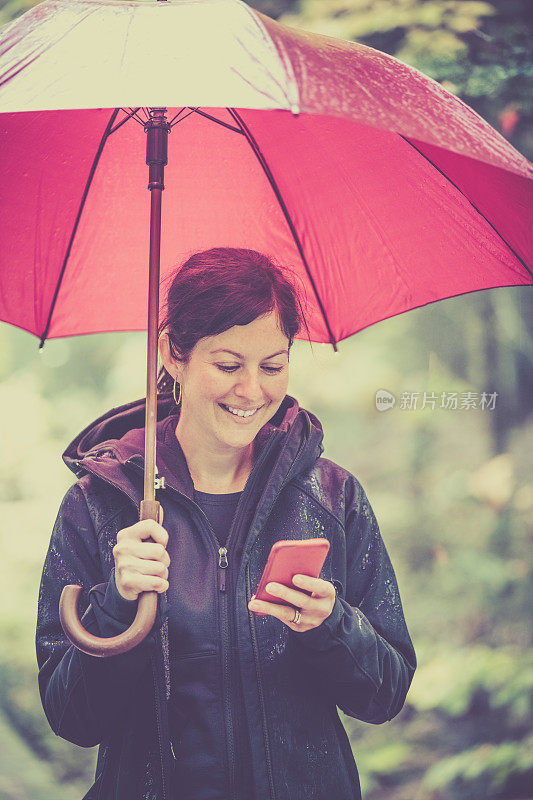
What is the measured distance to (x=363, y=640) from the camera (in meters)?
1.73

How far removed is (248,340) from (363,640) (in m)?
0.68

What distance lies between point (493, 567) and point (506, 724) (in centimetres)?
77

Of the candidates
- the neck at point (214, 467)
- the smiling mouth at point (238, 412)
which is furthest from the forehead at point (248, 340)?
the neck at point (214, 467)

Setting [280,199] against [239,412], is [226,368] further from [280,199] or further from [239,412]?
[280,199]

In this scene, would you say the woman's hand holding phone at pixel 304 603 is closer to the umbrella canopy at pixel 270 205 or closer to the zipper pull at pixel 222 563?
the zipper pull at pixel 222 563

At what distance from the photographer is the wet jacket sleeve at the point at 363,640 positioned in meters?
1.69

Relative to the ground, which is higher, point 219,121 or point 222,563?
point 219,121

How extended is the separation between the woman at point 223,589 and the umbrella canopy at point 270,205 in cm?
25

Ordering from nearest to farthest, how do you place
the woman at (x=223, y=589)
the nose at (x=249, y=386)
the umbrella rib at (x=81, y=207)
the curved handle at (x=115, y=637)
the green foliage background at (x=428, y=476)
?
the curved handle at (x=115, y=637) → the woman at (x=223, y=589) → the nose at (x=249, y=386) → the umbrella rib at (x=81, y=207) → the green foliage background at (x=428, y=476)

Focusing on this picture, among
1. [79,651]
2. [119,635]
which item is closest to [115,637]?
[119,635]

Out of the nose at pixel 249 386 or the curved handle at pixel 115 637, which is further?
the nose at pixel 249 386

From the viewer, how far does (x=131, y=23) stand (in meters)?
1.42

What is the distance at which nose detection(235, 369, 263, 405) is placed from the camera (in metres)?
1.80

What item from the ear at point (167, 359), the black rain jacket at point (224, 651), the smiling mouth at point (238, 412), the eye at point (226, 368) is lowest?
the black rain jacket at point (224, 651)
